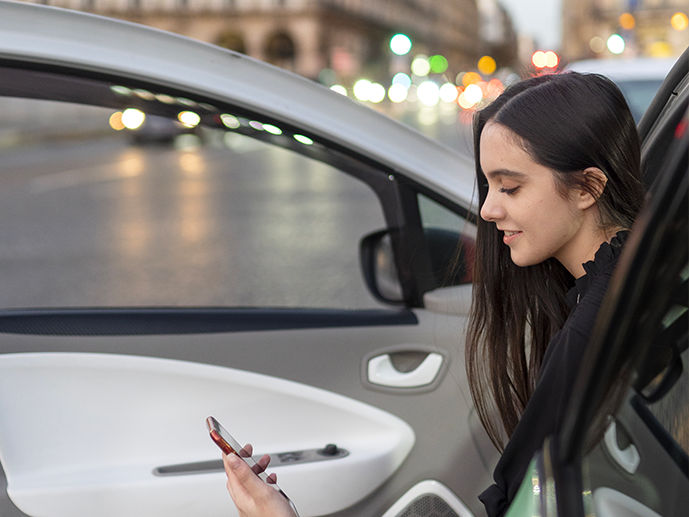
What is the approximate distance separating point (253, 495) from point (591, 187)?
2.57 ft

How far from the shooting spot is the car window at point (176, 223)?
195cm

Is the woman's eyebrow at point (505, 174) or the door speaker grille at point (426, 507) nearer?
the woman's eyebrow at point (505, 174)

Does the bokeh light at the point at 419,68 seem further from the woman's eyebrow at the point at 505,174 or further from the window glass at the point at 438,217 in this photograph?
the woman's eyebrow at the point at 505,174

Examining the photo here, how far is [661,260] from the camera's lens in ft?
2.73

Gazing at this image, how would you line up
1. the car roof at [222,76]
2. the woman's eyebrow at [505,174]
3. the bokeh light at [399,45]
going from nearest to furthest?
the woman's eyebrow at [505,174] → the car roof at [222,76] → the bokeh light at [399,45]

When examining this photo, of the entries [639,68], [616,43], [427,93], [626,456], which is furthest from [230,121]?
[427,93]

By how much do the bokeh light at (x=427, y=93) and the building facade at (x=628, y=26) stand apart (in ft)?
30.2

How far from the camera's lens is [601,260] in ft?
4.13

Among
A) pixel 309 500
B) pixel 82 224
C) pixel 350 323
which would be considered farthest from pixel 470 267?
pixel 82 224

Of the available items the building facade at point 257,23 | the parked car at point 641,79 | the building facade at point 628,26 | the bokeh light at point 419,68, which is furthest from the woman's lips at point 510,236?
the bokeh light at point 419,68

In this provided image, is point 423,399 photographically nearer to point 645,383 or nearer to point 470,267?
point 470,267

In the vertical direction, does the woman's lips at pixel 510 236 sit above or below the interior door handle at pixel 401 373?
above

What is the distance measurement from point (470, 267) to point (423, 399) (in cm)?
37

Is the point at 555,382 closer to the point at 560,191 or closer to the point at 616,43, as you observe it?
the point at 560,191
